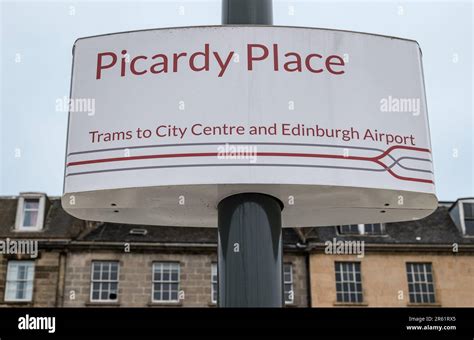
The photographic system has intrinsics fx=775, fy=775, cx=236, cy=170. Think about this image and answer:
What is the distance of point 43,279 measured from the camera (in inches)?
1385

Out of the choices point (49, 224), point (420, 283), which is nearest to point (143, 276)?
point (49, 224)

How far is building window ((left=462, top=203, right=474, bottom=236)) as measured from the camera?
127 feet

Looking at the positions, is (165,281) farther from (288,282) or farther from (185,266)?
(288,282)

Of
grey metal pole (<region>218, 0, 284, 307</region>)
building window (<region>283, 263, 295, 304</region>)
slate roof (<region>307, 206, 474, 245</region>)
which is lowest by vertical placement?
grey metal pole (<region>218, 0, 284, 307</region>)

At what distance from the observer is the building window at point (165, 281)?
35688 millimetres

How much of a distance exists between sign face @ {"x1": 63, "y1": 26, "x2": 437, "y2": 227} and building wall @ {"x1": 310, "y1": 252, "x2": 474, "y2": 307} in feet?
80.4

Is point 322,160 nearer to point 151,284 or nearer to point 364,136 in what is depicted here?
point 364,136

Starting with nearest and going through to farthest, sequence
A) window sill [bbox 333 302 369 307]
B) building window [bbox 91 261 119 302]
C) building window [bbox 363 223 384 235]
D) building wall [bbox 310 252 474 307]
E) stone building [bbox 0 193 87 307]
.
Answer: stone building [bbox 0 193 87 307] → building window [bbox 91 261 119 302] → window sill [bbox 333 302 369 307] → building wall [bbox 310 252 474 307] → building window [bbox 363 223 384 235]

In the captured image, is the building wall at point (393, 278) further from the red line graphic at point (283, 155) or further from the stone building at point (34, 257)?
the red line graphic at point (283, 155)

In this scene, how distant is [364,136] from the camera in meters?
11.3

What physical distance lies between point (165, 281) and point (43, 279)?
552 centimetres

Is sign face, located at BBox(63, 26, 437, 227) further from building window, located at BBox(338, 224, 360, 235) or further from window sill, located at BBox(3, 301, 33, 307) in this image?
building window, located at BBox(338, 224, 360, 235)

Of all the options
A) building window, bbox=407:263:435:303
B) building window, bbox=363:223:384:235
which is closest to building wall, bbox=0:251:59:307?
building window, bbox=363:223:384:235
